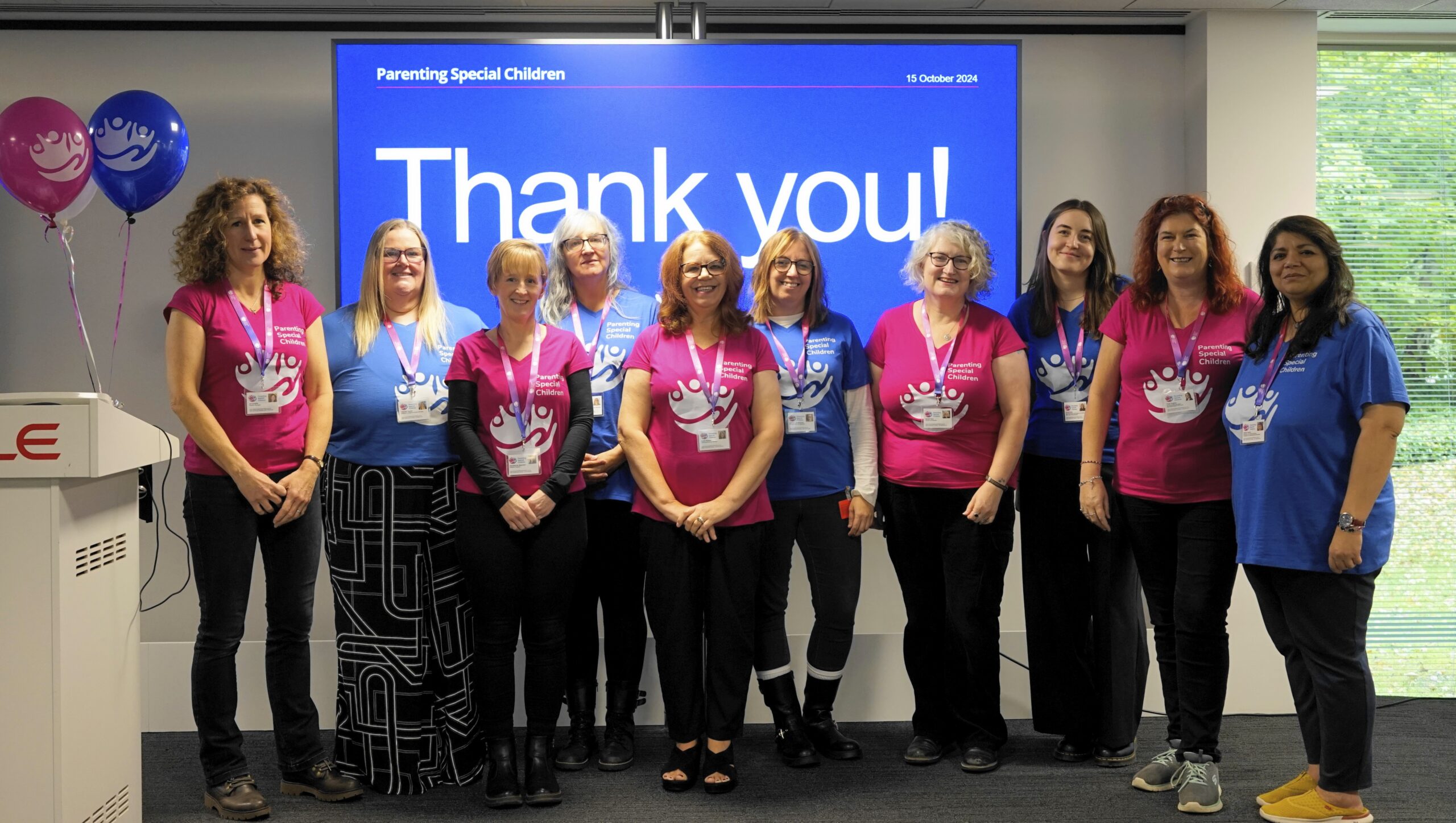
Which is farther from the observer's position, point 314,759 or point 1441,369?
point 1441,369

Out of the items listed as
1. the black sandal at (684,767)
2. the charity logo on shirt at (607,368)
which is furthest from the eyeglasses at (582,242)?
the black sandal at (684,767)

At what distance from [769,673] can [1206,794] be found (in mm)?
1240

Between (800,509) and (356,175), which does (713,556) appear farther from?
(356,175)

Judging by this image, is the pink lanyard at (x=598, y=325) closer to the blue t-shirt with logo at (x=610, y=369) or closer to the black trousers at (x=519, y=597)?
the blue t-shirt with logo at (x=610, y=369)

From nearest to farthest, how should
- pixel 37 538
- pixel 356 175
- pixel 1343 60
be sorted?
pixel 37 538 < pixel 356 175 < pixel 1343 60

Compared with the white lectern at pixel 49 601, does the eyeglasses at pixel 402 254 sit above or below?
above

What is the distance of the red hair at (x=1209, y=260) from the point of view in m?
2.69

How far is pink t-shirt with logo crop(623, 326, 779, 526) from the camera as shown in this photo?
275cm

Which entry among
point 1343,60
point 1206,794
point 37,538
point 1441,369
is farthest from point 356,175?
point 1441,369

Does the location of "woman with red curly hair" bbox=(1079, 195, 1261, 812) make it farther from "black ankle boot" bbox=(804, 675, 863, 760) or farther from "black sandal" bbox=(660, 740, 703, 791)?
"black sandal" bbox=(660, 740, 703, 791)

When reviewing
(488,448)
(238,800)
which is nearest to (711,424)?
(488,448)

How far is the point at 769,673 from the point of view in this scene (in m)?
3.02

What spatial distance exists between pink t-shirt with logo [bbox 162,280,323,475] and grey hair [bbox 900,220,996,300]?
5.99ft

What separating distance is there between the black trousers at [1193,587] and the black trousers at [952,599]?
0.41 metres
